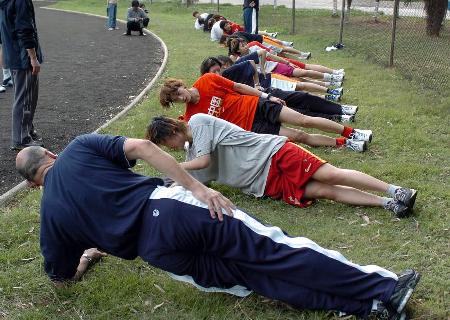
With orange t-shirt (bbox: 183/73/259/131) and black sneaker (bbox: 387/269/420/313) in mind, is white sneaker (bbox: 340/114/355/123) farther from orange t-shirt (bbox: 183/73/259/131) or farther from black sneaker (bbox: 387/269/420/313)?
black sneaker (bbox: 387/269/420/313)

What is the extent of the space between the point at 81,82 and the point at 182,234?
29.5 ft

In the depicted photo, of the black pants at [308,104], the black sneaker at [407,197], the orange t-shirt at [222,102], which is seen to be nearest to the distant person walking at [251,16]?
the black pants at [308,104]

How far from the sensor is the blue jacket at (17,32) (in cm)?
655

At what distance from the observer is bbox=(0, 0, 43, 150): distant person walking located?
6578 mm

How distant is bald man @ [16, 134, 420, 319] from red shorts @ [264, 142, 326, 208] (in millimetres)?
1499

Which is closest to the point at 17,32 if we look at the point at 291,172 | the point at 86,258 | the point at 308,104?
the point at 308,104

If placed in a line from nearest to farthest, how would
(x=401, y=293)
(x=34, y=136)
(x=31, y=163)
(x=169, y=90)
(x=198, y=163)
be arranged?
(x=401, y=293) → (x=31, y=163) → (x=198, y=163) → (x=169, y=90) → (x=34, y=136)

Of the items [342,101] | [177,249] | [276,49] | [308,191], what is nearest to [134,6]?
[276,49]

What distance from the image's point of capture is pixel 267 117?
603 centimetres

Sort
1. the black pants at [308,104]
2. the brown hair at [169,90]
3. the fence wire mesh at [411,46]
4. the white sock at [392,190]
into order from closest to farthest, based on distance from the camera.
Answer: the white sock at [392,190]
the brown hair at [169,90]
the black pants at [308,104]
the fence wire mesh at [411,46]

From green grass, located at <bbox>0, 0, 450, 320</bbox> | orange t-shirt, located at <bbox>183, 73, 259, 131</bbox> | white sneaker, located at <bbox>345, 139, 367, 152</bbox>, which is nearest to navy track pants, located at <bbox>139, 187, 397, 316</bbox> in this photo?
green grass, located at <bbox>0, 0, 450, 320</bbox>

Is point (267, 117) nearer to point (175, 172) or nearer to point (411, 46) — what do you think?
point (175, 172)

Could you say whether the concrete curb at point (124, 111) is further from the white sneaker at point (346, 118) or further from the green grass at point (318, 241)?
the white sneaker at point (346, 118)

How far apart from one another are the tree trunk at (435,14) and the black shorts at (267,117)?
7586 mm
